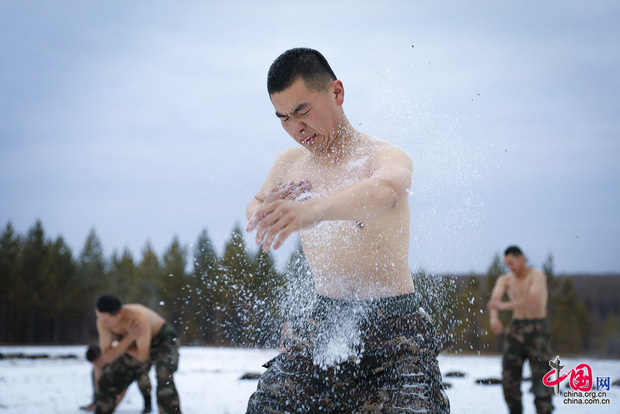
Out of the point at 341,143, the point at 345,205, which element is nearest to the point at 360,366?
the point at 345,205

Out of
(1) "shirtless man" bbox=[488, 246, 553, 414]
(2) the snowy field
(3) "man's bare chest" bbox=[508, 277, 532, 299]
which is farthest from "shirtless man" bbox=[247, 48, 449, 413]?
(3) "man's bare chest" bbox=[508, 277, 532, 299]

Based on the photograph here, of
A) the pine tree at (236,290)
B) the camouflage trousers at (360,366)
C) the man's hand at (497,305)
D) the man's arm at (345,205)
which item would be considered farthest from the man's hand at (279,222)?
the man's hand at (497,305)

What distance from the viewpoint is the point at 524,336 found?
6988mm

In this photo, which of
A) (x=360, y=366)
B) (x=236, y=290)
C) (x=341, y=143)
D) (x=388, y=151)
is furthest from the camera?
(x=236, y=290)

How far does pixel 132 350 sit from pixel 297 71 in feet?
16.2

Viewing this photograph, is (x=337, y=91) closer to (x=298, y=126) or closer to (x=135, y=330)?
(x=298, y=126)

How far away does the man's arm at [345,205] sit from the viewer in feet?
5.33

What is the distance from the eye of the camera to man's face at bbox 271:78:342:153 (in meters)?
2.29

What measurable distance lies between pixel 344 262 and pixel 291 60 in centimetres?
85

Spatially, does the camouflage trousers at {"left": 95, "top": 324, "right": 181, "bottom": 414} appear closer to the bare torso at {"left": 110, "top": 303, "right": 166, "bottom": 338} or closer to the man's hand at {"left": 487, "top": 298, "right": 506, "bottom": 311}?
the bare torso at {"left": 110, "top": 303, "right": 166, "bottom": 338}

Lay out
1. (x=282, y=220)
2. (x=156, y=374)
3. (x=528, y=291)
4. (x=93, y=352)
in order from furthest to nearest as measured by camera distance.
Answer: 1. (x=528, y=291)
2. (x=93, y=352)
3. (x=156, y=374)
4. (x=282, y=220)

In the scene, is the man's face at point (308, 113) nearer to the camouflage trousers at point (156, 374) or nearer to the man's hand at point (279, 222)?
the man's hand at point (279, 222)

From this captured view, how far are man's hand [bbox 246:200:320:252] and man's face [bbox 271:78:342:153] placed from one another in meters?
0.73

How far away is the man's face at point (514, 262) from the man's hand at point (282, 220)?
6474 millimetres
